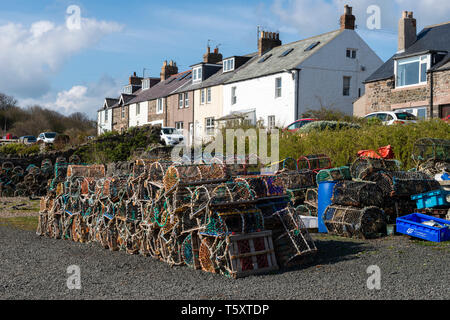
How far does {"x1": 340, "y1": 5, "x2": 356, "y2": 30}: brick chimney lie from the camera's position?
30495 mm

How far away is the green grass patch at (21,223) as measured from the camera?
12530 millimetres

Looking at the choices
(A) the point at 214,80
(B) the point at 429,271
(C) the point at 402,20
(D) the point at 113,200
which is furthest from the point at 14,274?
(A) the point at 214,80

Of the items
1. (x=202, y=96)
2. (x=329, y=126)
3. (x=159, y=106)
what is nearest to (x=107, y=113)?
(x=159, y=106)

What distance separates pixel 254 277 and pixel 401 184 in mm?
4348

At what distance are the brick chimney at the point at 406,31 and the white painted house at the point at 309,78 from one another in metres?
4.07

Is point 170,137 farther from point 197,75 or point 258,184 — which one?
point 258,184

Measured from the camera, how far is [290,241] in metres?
7.18

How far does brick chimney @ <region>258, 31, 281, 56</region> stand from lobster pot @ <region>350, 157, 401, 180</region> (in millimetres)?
26090

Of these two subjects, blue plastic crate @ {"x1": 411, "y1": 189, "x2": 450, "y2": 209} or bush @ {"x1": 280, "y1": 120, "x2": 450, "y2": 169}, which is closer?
blue plastic crate @ {"x1": 411, "y1": 189, "x2": 450, "y2": 209}

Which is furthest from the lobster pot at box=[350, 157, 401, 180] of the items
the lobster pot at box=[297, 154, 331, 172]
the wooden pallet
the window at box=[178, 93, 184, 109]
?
the window at box=[178, 93, 184, 109]

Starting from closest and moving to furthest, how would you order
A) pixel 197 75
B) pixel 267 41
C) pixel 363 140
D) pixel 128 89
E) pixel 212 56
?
pixel 363 140 → pixel 267 41 → pixel 197 75 → pixel 212 56 → pixel 128 89

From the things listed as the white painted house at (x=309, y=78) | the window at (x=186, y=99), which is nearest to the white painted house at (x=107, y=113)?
the window at (x=186, y=99)

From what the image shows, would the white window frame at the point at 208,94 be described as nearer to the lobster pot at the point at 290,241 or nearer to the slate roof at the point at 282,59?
the slate roof at the point at 282,59

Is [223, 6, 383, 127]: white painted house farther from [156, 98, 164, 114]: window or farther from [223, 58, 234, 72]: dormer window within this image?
[156, 98, 164, 114]: window
